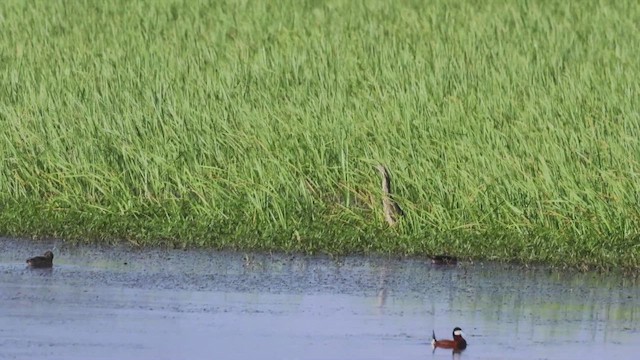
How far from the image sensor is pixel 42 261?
12.0 metres

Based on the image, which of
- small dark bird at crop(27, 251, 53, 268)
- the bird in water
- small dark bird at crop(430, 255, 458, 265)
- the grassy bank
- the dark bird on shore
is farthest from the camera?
the dark bird on shore

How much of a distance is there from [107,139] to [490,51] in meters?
6.86

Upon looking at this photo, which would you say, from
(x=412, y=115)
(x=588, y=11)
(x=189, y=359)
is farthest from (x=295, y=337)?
(x=588, y=11)

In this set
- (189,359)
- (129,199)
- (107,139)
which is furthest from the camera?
(107,139)

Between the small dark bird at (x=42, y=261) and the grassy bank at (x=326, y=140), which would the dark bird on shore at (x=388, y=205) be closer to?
the grassy bank at (x=326, y=140)

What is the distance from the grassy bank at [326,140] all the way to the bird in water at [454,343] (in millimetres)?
2865

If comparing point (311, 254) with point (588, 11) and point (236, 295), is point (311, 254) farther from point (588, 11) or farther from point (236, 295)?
point (588, 11)

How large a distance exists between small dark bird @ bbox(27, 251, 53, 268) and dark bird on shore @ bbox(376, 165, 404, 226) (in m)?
2.65

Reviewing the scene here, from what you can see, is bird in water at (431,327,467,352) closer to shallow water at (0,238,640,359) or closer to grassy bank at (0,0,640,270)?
shallow water at (0,238,640,359)

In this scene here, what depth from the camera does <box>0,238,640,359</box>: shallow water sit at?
9875 mm

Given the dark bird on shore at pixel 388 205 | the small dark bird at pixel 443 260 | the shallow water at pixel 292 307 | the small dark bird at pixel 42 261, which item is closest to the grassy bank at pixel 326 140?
the dark bird on shore at pixel 388 205

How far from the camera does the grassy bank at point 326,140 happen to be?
13.2 metres

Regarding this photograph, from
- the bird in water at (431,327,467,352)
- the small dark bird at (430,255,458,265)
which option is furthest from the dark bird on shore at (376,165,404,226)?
the bird in water at (431,327,467,352)

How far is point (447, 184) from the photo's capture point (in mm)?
13969
